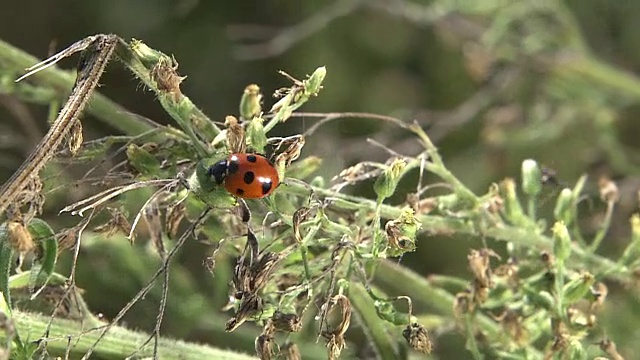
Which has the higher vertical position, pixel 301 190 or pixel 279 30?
pixel 279 30

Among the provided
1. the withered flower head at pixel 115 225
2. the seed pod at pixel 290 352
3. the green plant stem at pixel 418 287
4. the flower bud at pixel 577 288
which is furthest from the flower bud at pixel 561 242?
the withered flower head at pixel 115 225

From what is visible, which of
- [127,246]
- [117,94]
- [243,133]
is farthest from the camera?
[117,94]

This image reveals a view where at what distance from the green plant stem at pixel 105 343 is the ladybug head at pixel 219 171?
0.55 ft

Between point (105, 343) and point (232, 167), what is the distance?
0.66 ft

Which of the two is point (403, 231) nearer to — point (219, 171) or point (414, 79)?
point (219, 171)

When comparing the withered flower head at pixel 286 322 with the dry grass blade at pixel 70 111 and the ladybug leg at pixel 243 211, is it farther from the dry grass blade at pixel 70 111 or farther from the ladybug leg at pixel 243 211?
the dry grass blade at pixel 70 111

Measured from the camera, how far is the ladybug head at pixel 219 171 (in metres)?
0.66

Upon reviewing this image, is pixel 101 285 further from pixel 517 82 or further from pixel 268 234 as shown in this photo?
pixel 517 82

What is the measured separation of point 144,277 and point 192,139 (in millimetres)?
498

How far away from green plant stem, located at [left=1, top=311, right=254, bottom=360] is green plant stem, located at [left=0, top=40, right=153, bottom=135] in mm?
206

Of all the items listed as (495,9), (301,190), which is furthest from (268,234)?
(495,9)

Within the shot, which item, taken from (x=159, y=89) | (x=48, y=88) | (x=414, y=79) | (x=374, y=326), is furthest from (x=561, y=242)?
(x=414, y=79)

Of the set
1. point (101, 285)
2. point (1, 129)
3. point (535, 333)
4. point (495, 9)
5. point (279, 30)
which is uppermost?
Answer: point (279, 30)

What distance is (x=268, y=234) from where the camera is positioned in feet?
2.67
